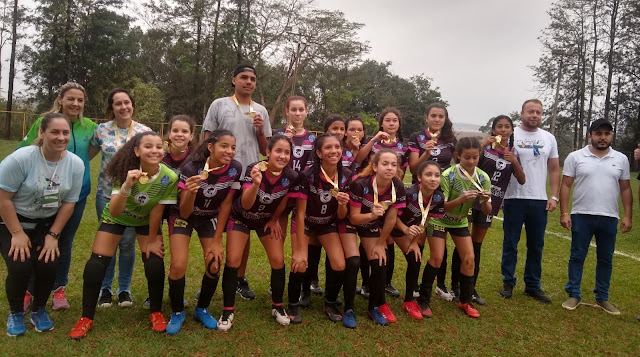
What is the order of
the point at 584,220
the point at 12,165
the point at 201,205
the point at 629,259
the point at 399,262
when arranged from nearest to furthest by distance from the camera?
the point at 12,165, the point at 201,205, the point at 584,220, the point at 399,262, the point at 629,259

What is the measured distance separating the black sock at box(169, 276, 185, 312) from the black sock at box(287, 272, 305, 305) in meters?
0.97

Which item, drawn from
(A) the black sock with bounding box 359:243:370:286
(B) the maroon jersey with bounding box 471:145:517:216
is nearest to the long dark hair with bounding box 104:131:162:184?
(A) the black sock with bounding box 359:243:370:286

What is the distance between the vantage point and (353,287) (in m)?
4.07

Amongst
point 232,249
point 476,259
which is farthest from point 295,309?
point 476,259

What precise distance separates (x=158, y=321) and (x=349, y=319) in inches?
66.1

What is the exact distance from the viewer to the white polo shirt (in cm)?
472

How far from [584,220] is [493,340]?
1919mm

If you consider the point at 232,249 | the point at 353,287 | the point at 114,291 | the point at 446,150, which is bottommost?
the point at 114,291

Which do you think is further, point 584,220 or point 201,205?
point 584,220

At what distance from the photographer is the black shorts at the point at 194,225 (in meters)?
3.74

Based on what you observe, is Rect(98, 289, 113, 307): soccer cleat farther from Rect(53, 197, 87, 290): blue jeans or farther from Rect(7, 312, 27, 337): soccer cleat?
Rect(7, 312, 27, 337): soccer cleat

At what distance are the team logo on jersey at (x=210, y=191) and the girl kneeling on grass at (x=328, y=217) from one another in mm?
750

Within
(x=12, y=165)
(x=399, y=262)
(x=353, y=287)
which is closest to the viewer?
(x=12, y=165)

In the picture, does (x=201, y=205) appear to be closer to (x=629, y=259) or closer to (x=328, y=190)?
(x=328, y=190)
